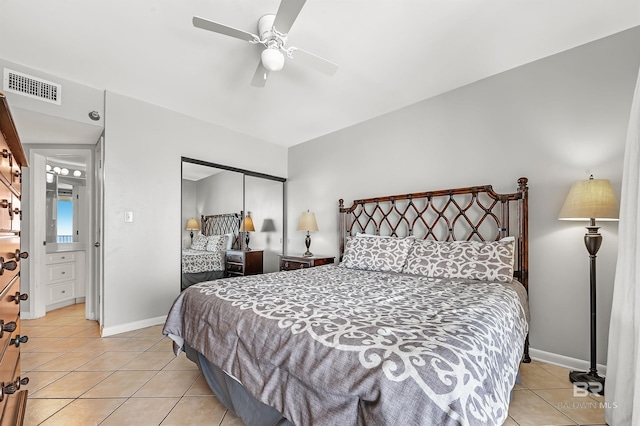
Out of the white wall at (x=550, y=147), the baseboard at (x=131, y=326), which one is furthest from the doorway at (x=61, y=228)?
the white wall at (x=550, y=147)

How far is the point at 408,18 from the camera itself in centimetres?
200

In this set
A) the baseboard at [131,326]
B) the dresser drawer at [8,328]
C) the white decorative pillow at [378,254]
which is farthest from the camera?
the baseboard at [131,326]

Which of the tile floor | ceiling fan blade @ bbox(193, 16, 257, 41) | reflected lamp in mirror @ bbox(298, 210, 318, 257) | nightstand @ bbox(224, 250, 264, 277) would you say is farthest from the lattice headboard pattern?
ceiling fan blade @ bbox(193, 16, 257, 41)

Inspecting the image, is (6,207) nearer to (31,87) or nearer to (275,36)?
(275,36)

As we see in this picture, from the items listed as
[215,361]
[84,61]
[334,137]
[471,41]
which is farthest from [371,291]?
[84,61]

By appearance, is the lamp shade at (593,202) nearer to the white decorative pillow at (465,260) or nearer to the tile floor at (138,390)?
the white decorative pillow at (465,260)

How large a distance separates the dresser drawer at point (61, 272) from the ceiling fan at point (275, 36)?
376 centimetres

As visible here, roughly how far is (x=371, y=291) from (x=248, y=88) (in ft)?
7.69

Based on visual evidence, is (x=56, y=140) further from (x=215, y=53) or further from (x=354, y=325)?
(x=354, y=325)

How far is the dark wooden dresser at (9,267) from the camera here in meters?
1.10

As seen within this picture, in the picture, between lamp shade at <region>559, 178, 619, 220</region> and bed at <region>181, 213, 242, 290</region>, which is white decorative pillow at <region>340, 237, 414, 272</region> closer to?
lamp shade at <region>559, 178, 619, 220</region>

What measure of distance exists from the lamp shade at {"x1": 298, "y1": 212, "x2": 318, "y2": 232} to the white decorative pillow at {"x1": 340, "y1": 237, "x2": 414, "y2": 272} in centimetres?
96

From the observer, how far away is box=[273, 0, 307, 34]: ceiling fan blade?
158 centimetres

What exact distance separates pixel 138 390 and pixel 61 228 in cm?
323
